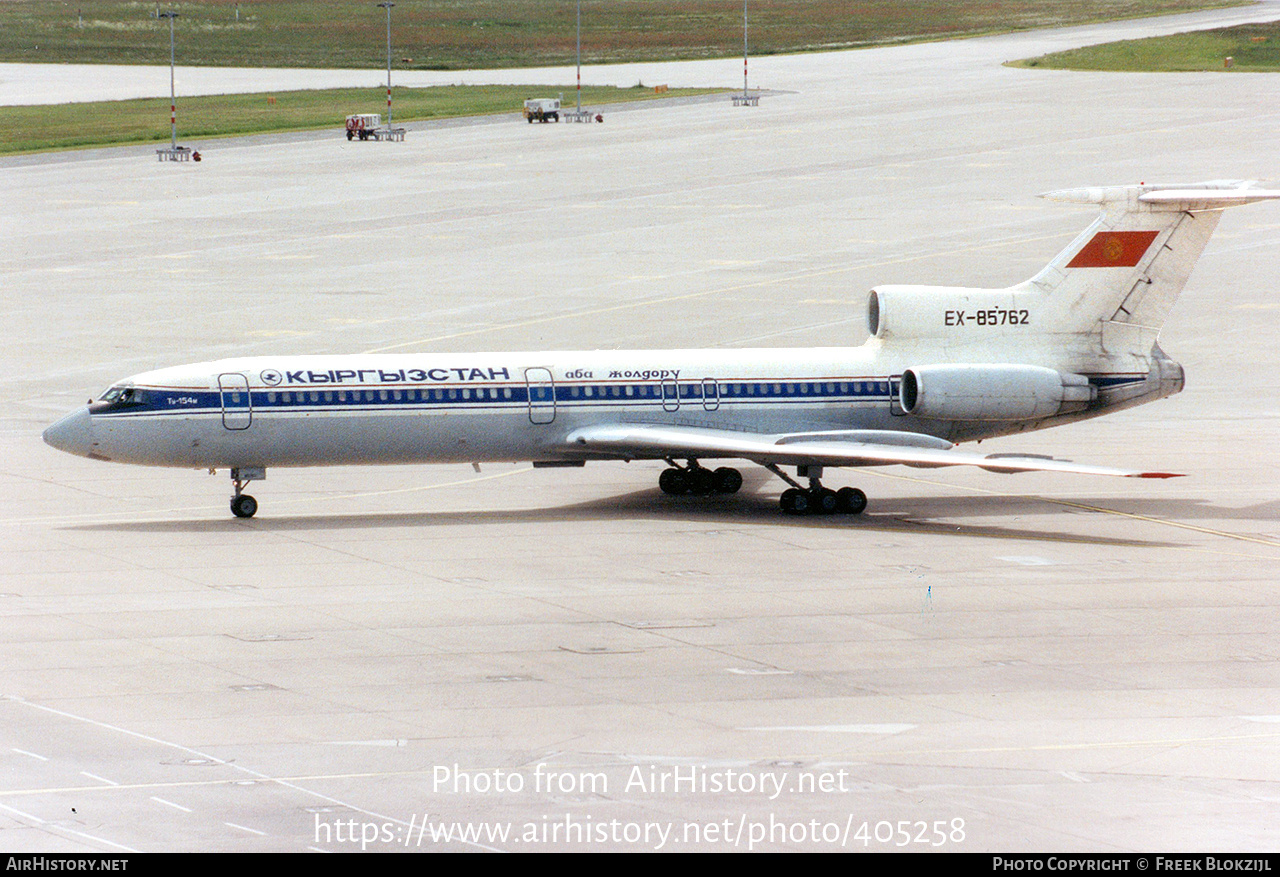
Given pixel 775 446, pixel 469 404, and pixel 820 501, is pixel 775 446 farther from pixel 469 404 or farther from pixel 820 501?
pixel 469 404

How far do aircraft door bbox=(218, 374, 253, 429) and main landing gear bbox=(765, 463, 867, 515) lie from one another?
10.3 m

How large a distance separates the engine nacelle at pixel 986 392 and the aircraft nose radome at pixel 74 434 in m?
16.1

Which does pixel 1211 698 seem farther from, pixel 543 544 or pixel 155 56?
pixel 155 56

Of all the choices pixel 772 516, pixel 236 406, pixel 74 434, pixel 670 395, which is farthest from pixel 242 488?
pixel 772 516

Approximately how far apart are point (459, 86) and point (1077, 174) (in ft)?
196

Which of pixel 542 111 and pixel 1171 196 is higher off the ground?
pixel 542 111

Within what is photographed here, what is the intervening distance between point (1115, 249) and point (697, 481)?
32.6 ft

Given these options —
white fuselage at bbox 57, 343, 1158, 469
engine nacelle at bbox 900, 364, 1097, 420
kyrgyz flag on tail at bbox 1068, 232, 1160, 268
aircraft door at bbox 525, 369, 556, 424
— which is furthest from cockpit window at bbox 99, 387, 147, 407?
kyrgyz flag on tail at bbox 1068, 232, 1160, 268

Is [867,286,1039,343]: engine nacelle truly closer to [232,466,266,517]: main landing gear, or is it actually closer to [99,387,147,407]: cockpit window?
[232,466,266,517]: main landing gear

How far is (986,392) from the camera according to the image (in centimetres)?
3738

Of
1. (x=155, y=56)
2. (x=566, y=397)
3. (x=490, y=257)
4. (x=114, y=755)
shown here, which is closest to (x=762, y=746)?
(x=114, y=755)

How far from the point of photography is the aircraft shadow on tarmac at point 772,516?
3516 cm

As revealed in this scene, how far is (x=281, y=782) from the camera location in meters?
20.5

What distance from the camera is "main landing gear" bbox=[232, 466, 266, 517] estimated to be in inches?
1433
